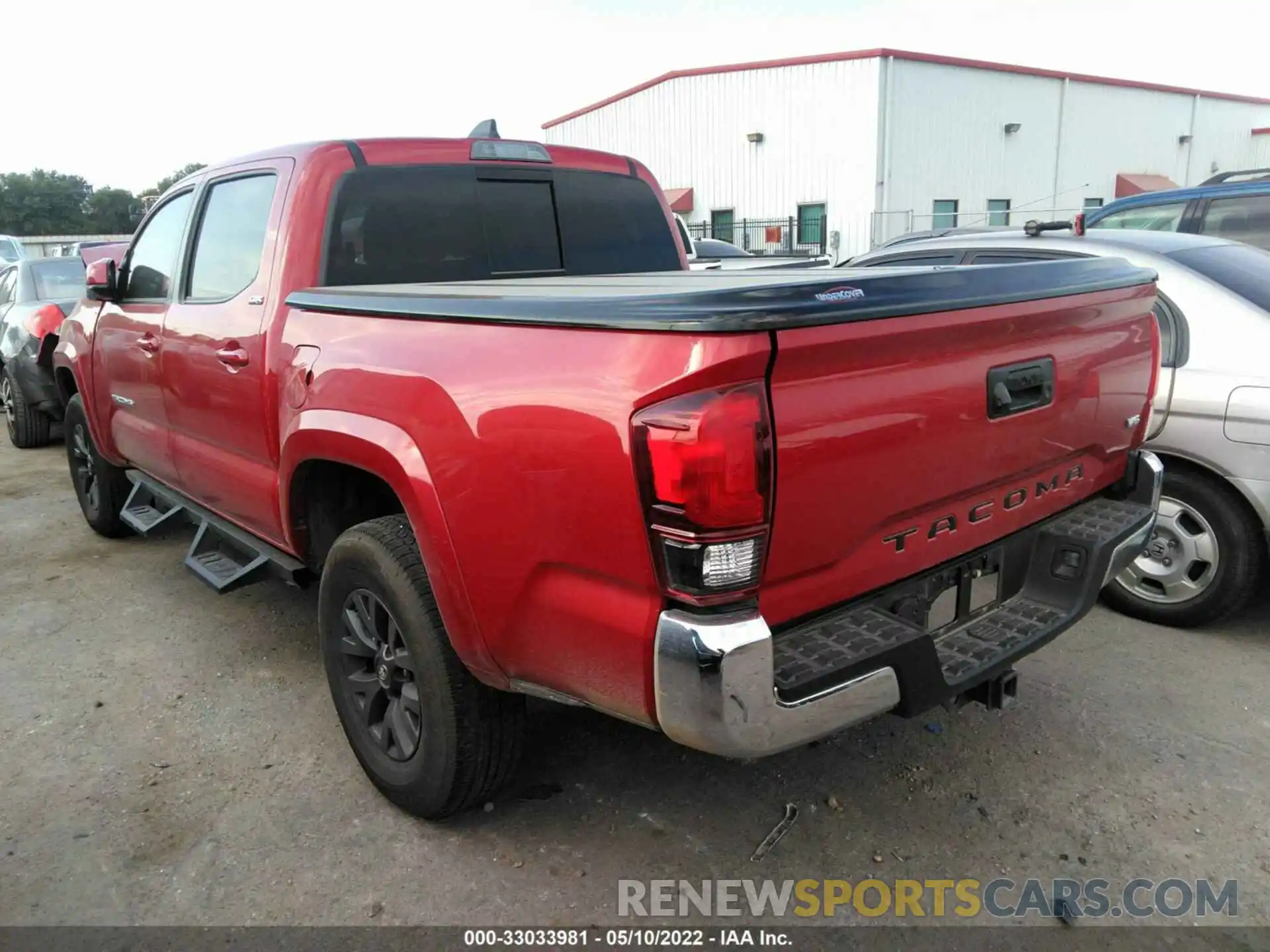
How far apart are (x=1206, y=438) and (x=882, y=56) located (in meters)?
23.2

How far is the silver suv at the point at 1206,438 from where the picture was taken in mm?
3699

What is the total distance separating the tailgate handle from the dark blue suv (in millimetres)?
4544

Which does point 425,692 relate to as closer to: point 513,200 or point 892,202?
point 513,200

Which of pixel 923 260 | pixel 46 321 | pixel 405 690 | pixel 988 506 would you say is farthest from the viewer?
pixel 46 321

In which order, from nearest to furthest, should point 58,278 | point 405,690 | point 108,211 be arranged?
point 405,690, point 58,278, point 108,211

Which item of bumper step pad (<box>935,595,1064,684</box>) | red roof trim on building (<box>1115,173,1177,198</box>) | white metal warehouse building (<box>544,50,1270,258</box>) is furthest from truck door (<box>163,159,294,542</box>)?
red roof trim on building (<box>1115,173,1177,198</box>)

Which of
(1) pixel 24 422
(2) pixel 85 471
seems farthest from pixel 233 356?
(1) pixel 24 422

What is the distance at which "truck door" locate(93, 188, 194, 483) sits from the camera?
164 inches

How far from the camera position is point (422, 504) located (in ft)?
7.88

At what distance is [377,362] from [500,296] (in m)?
0.47

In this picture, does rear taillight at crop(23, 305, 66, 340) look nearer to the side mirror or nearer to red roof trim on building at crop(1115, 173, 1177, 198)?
the side mirror

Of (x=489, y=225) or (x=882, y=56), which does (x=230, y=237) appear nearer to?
(x=489, y=225)

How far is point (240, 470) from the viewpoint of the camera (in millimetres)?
3555

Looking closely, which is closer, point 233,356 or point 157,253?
point 233,356
